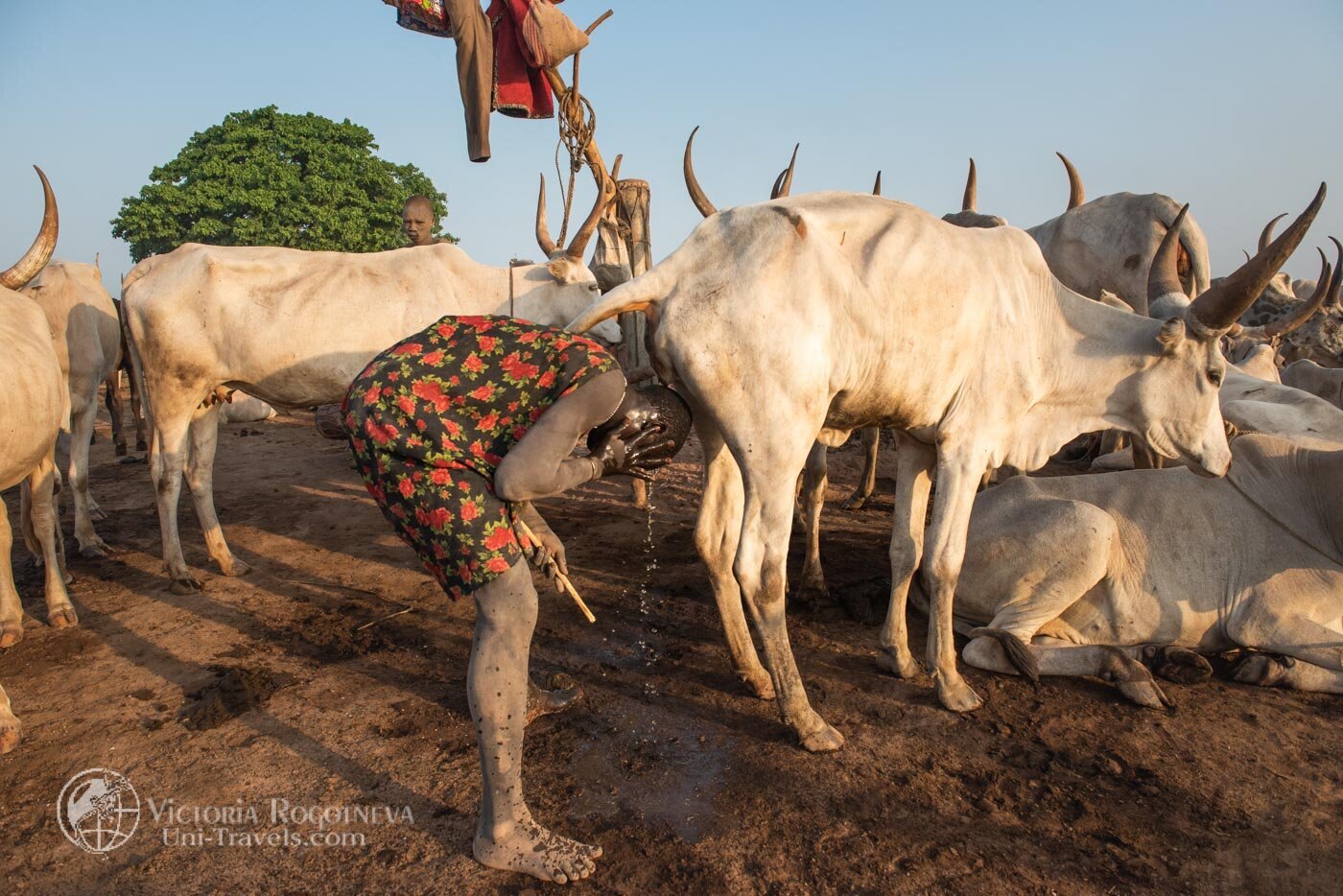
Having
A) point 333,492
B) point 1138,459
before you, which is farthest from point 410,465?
point 333,492

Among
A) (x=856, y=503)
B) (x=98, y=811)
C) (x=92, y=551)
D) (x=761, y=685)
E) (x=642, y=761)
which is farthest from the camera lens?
(x=856, y=503)

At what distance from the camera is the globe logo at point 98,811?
2914 mm

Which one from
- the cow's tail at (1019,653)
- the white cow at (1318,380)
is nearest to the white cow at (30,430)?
the cow's tail at (1019,653)

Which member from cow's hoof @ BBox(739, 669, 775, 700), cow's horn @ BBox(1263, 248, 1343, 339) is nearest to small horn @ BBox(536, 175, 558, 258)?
cow's hoof @ BBox(739, 669, 775, 700)

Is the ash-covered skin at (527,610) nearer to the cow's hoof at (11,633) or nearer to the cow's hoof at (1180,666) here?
the cow's hoof at (1180,666)

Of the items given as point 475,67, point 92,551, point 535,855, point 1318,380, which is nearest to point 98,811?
point 535,855

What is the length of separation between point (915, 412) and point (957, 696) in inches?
50.7

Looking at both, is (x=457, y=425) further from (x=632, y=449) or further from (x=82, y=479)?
(x=82, y=479)

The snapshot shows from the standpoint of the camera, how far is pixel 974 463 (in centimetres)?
382

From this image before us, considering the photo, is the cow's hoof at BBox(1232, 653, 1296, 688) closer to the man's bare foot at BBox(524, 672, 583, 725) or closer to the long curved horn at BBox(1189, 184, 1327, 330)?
the long curved horn at BBox(1189, 184, 1327, 330)

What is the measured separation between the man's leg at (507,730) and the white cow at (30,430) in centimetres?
231

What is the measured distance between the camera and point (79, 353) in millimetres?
6371

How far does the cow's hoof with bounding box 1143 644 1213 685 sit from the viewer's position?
398 centimetres

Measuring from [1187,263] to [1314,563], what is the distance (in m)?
3.27
